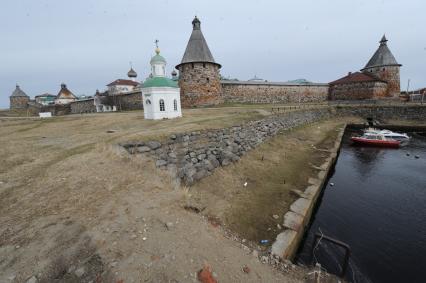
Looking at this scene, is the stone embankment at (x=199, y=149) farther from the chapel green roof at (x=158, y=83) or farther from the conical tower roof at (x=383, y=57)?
the conical tower roof at (x=383, y=57)

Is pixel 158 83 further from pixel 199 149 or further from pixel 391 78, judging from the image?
pixel 391 78

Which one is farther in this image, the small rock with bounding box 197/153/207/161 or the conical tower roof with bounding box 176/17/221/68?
the conical tower roof with bounding box 176/17/221/68

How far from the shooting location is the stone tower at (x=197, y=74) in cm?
2612

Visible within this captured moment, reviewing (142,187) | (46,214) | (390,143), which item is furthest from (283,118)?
(46,214)

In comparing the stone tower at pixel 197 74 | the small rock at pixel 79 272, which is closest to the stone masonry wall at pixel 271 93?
the stone tower at pixel 197 74

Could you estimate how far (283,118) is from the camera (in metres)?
19.0

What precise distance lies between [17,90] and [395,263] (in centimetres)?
8027

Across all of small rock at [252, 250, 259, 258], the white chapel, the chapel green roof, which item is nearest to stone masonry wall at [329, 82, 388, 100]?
the white chapel

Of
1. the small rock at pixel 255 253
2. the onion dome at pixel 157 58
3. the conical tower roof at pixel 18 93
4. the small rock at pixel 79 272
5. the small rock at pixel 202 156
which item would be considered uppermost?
the conical tower roof at pixel 18 93

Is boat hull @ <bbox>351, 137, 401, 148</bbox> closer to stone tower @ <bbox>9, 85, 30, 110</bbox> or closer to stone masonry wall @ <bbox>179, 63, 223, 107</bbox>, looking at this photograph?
stone masonry wall @ <bbox>179, 63, 223, 107</bbox>

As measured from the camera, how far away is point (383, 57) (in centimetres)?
3628

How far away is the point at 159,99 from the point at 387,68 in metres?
43.2

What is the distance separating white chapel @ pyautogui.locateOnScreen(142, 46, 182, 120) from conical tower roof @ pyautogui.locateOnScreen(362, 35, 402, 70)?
41.4 metres

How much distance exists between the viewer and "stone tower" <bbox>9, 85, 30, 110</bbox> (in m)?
54.5
